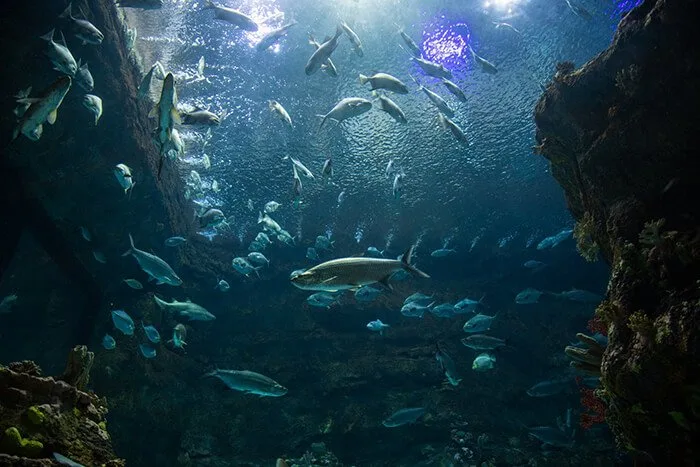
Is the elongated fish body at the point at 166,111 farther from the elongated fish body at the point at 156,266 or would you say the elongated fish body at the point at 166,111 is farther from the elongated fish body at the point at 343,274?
the elongated fish body at the point at 156,266

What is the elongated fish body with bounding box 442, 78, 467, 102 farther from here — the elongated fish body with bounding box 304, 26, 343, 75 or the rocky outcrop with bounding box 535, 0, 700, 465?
the elongated fish body with bounding box 304, 26, 343, 75

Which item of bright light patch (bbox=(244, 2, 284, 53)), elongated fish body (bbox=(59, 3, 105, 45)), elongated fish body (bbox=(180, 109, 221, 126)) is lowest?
elongated fish body (bbox=(180, 109, 221, 126))

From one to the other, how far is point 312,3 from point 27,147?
20.9 ft

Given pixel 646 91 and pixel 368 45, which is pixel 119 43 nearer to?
pixel 368 45

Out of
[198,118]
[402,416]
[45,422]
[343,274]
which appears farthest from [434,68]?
[402,416]

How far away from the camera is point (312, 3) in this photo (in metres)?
8.28

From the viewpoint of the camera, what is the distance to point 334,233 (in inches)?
541

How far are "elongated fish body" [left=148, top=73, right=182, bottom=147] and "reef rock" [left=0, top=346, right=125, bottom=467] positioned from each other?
2307 mm

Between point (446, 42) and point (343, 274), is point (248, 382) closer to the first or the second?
point (343, 274)

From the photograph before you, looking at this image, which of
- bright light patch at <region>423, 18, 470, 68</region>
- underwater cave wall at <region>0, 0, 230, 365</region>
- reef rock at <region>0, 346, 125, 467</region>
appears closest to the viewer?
reef rock at <region>0, 346, 125, 467</region>

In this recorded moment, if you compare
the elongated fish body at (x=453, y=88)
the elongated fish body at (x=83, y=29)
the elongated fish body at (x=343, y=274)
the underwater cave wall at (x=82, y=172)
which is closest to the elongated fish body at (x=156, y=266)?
the underwater cave wall at (x=82, y=172)

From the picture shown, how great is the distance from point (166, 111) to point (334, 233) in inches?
400

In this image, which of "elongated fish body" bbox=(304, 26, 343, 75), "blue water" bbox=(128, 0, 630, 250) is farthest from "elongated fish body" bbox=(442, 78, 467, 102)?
"blue water" bbox=(128, 0, 630, 250)

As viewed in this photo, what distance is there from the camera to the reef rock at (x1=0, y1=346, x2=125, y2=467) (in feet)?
6.91
